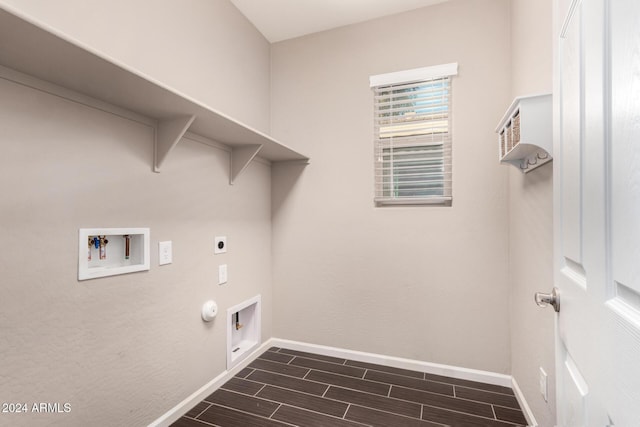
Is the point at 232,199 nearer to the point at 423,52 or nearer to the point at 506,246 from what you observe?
the point at 423,52

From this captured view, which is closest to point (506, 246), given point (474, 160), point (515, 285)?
point (515, 285)

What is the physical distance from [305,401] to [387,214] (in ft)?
4.75

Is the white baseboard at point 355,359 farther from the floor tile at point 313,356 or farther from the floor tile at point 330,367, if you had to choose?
the floor tile at point 330,367

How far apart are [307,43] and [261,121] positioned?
2.71ft

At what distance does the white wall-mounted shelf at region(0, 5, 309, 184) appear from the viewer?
0.85 meters

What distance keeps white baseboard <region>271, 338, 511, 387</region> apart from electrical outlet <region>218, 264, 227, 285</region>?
936 millimetres

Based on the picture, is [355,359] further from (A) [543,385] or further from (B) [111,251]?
(B) [111,251]

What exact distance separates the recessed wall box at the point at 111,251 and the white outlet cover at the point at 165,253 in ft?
0.26

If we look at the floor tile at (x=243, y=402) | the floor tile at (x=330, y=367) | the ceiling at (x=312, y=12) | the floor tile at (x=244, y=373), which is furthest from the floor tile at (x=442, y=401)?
the ceiling at (x=312, y=12)

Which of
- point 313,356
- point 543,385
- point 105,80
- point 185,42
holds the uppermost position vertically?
point 185,42

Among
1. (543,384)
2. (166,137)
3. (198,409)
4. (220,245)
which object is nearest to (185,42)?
(166,137)

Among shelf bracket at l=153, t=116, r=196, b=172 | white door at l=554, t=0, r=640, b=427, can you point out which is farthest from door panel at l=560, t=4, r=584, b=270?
shelf bracket at l=153, t=116, r=196, b=172

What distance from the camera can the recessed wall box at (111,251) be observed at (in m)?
1.24

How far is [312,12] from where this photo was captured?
2340 mm
